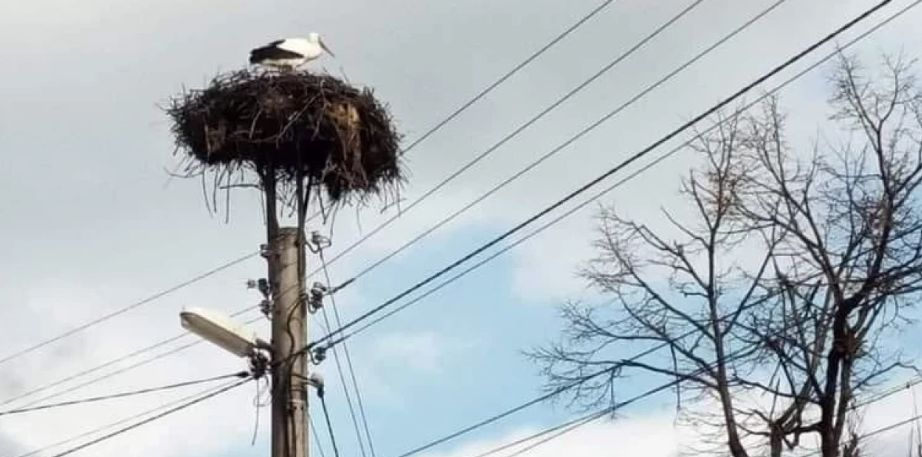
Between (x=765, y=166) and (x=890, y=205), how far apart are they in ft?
3.39

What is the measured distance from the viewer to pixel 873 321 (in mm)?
10648

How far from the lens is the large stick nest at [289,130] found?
30.0ft

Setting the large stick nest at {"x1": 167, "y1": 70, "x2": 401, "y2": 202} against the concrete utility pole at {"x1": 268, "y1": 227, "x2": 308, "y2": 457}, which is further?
the large stick nest at {"x1": 167, "y1": 70, "x2": 401, "y2": 202}

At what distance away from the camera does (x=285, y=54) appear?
9742 millimetres

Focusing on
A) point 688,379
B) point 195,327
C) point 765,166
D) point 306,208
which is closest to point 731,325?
point 688,379

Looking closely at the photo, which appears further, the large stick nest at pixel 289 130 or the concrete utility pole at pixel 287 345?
the large stick nest at pixel 289 130

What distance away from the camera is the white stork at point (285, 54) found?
9.66 meters

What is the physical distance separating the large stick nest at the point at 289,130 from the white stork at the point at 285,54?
19cm

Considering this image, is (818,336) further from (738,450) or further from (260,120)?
(260,120)

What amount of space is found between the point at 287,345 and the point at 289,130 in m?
1.36

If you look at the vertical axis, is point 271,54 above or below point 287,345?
above

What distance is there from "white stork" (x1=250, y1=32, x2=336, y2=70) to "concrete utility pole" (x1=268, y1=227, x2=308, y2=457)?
4.57 ft

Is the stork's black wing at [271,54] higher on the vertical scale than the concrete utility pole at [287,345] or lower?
higher

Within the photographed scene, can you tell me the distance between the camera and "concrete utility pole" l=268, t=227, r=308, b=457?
8141 millimetres
